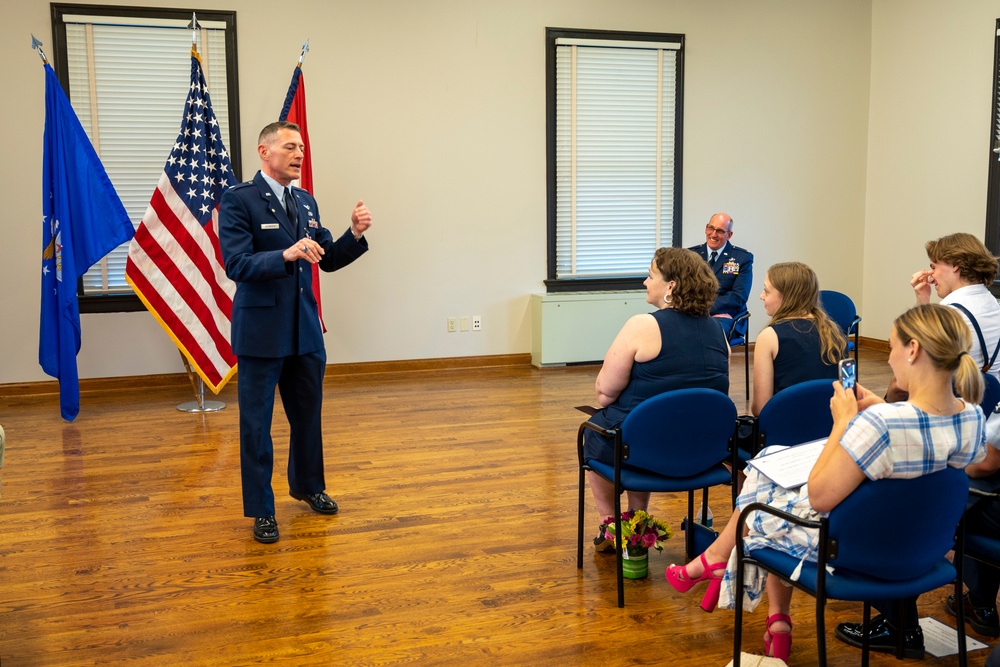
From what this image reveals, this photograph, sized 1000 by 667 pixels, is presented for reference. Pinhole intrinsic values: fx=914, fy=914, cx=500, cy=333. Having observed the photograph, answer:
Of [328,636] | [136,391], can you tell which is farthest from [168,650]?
[136,391]

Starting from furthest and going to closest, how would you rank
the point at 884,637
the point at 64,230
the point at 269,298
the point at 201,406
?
1. the point at 201,406
2. the point at 64,230
3. the point at 269,298
4. the point at 884,637

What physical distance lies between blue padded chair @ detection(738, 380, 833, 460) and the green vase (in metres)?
0.62

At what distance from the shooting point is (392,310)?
26.0 feet

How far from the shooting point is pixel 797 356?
10.9ft

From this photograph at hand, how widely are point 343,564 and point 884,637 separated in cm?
199

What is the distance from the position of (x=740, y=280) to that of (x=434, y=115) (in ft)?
9.67

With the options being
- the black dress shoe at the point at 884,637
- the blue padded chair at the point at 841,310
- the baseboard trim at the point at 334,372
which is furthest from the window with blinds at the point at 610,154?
the black dress shoe at the point at 884,637

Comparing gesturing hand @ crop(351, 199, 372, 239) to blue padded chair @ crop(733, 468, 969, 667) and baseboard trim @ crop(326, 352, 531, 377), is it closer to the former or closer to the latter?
blue padded chair @ crop(733, 468, 969, 667)

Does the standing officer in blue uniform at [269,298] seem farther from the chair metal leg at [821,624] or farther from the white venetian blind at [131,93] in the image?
the white venetian blind at [131,93]

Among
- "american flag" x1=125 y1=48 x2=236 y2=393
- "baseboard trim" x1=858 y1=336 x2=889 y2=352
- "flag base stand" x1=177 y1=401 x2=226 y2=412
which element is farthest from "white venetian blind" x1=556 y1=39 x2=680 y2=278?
"flag base stand" x1=177 y1=401 x2=226 y2=412

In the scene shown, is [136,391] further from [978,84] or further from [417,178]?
[978,84]

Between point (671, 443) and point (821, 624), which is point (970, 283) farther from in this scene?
point (821, 624)

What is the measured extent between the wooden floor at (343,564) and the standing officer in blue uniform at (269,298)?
43cm

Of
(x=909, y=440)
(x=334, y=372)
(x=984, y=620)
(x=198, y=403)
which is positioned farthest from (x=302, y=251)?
(x=334, y=372)
